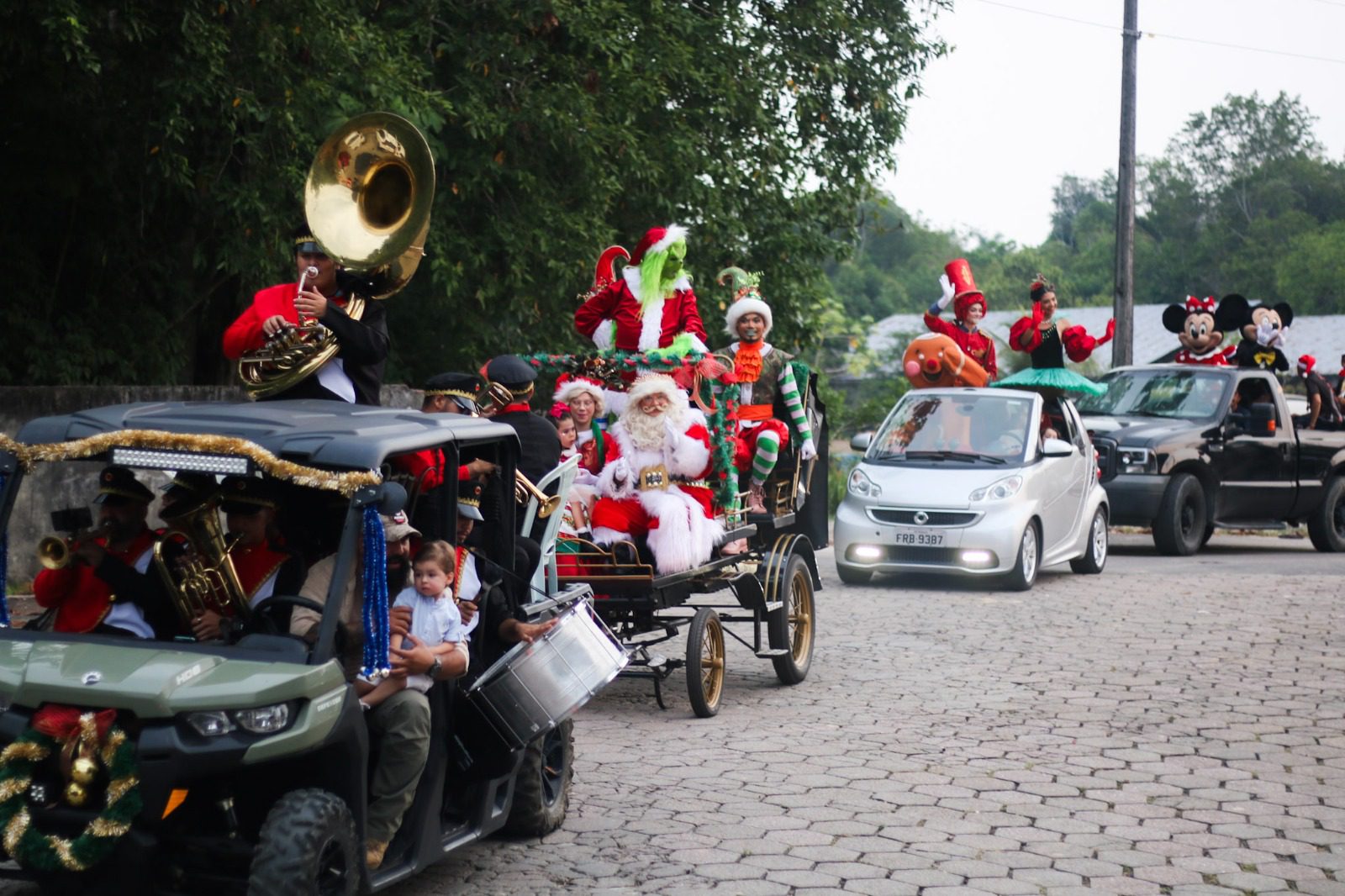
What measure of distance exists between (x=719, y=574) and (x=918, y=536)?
586 cm

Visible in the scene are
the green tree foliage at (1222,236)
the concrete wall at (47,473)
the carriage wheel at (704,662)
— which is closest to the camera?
the carriage wheel at (704,662)

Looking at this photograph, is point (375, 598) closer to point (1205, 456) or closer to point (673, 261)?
point (673, 261)

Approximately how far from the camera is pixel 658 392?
1020 cm

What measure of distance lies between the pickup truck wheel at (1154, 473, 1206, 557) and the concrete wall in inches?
390

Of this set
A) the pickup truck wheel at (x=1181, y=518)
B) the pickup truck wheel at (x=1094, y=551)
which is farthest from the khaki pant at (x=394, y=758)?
the pickup truck wheel at (x=1181, y=518)

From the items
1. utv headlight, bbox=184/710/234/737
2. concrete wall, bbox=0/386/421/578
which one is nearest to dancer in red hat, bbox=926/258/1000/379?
concrete wall, bbox=0/386/421/578

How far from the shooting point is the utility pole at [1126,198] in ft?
88.9

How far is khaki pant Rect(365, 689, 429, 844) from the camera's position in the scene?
561cm

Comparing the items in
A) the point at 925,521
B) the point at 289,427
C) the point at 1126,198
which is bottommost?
the point at 925,521

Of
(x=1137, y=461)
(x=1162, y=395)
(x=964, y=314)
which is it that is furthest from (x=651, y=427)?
(x=1162, y=395)

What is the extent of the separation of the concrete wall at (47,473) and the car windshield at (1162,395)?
34.9 feet

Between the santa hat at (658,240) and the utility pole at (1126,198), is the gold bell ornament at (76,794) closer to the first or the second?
the santa hat at (658,240)

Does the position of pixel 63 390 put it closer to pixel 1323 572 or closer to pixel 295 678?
pixel 295 678

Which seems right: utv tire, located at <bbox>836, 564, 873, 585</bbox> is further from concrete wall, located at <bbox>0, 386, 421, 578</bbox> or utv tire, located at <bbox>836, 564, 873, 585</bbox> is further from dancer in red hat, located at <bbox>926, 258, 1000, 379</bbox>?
concrete wall, located at <bbox>0, 386, 421, 578</bbox>
